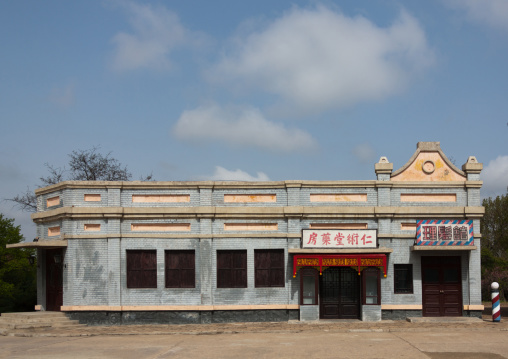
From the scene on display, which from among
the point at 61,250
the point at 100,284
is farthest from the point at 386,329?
the point at 61,250

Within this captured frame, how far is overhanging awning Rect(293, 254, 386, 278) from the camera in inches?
846

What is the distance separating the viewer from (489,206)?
1986 inches

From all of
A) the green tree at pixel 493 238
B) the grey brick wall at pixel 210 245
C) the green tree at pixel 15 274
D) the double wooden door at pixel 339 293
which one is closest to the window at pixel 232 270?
the grey brick wall at pixel 210 245

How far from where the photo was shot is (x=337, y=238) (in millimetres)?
21969

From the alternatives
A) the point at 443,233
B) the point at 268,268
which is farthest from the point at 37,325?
the point at 443,233

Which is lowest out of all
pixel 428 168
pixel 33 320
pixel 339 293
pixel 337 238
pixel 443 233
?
pixel 33 320

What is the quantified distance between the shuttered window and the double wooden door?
15.4 ft

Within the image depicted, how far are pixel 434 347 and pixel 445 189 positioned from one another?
7.92m

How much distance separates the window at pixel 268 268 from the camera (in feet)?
72.5

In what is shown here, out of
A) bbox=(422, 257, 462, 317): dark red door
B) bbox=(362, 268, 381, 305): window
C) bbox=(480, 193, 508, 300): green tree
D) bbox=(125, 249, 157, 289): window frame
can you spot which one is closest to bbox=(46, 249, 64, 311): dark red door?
bbox=(125, 249, 157, 289): window frame

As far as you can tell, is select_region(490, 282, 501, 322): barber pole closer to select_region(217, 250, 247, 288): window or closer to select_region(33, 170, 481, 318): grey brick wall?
select_region(33, 170, 481, 318): grey brick wall

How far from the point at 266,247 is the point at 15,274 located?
16089 mm

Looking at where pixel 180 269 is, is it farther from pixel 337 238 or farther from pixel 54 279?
pixel 337 238

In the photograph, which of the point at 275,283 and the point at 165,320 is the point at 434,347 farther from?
the point at 165,320
